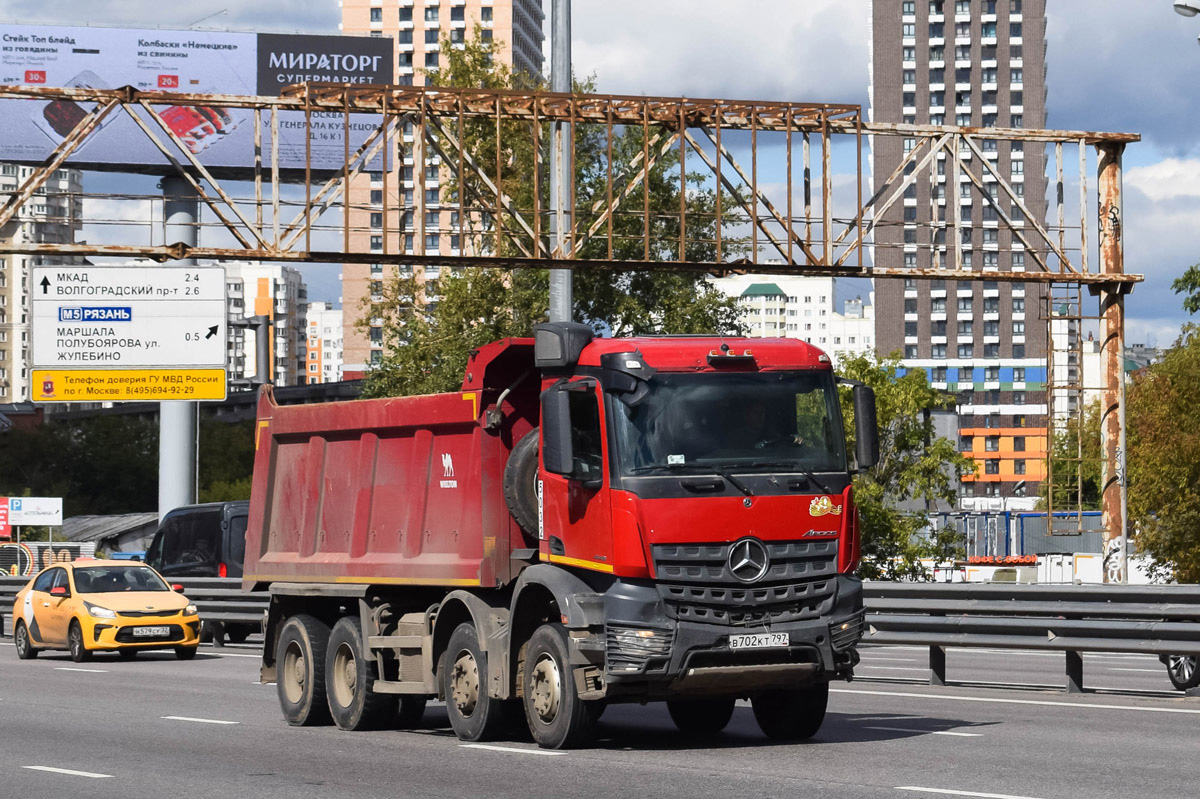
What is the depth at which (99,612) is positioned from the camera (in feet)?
84.3

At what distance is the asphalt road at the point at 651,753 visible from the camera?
10.2 m

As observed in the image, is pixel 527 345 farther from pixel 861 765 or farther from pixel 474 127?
pixel 474 127

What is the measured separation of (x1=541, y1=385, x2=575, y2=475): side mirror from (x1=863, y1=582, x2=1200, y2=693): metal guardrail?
660 centimetres

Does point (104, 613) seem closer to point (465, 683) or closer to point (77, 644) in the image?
point (77, 644)

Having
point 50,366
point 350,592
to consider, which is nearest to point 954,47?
point 50,366

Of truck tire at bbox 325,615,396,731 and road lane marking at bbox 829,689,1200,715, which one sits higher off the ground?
truck tire at bbox 325,615,396,731

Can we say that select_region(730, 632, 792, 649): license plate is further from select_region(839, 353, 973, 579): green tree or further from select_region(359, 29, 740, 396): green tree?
select_region(839, 353, 973, 579): green tree

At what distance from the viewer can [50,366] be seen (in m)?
42.3

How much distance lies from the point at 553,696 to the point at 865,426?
2706 mm

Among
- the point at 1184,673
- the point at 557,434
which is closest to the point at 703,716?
the point at 557,434

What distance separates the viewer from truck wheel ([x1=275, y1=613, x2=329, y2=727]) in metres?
15.0

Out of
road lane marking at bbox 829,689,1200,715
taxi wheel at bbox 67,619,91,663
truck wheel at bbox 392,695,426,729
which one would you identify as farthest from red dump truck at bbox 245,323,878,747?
taxi wheel at bbox 67,619,91,663

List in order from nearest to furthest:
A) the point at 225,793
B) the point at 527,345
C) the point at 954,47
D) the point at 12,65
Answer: the point at 225,793 → the point at 527,345 → the point at 12,65 → the point at 954,47

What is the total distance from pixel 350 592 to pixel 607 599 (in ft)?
12.0
